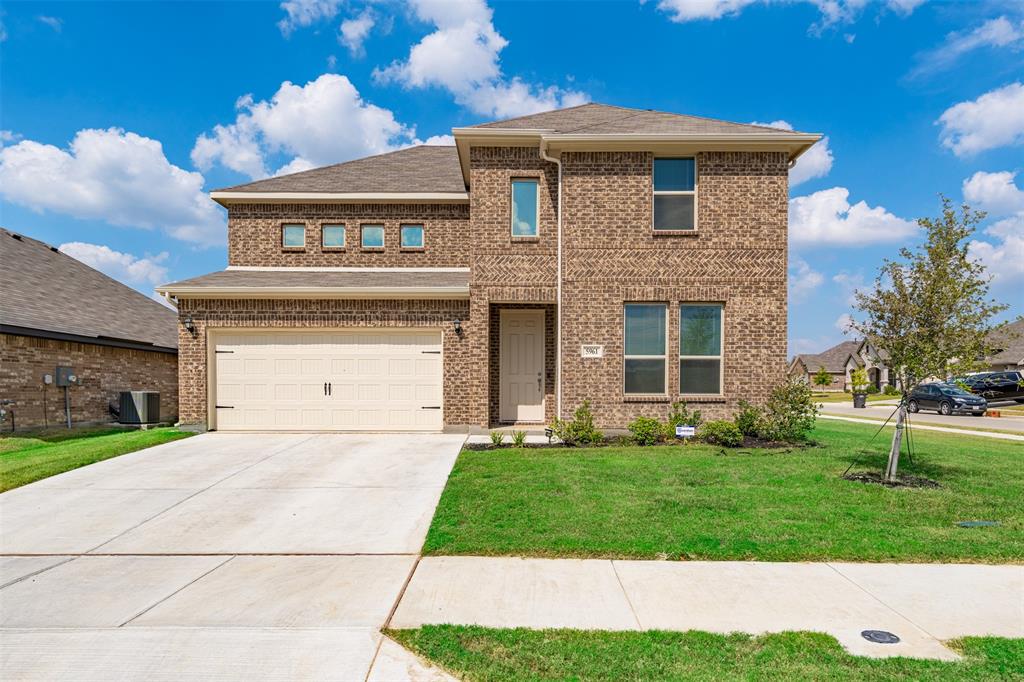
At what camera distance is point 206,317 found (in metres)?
12.6

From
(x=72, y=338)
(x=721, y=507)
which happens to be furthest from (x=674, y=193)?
(x=72, y=338)

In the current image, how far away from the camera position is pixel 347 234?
1456cm

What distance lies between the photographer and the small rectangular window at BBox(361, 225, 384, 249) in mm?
14570

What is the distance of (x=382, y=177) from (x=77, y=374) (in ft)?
31.8

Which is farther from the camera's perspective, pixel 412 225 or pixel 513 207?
pixel 412 225

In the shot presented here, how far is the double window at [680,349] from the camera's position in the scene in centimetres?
1188

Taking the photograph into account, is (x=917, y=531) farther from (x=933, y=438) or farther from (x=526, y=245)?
(x=933, y=438)

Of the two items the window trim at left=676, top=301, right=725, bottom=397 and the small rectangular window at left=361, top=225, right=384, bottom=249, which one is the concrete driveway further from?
the small rectangular window at left=361, top=225, right=384, bottom=249

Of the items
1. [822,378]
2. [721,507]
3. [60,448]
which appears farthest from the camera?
[822,378]

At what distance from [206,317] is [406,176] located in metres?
6.49

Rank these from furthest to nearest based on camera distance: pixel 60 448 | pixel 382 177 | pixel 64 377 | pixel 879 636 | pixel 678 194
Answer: pixel 382 177 < pixel 64 377 < pixel 678 194 < pixel 60 448 < pixel 879 636

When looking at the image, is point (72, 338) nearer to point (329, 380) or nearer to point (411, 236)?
point (329, 380)

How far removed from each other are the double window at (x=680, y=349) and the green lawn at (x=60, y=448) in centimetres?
1019

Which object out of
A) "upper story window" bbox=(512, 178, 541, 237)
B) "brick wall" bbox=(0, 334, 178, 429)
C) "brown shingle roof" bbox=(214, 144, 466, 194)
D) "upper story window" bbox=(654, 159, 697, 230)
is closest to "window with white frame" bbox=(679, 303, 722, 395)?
"upper story window" bbox=(654, 159, 697, 230)
